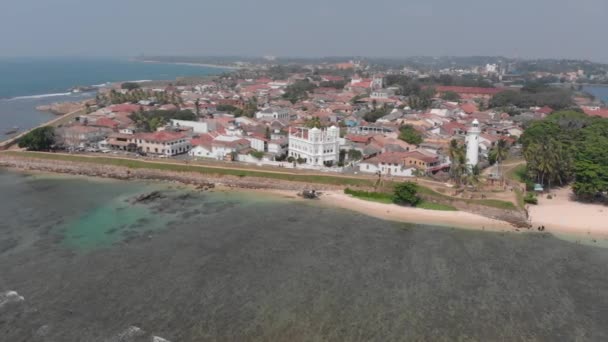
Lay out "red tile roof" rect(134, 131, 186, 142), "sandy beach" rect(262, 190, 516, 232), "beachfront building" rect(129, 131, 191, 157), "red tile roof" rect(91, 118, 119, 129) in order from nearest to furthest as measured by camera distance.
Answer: "sandy beach" rect(262, 190, 516, 232), "beachfront building" rect(129, 131, 191, 157), "red tile roof" rect(134, 131, 186, 142), "red tile roof" rect(91, 118, 119, 129)

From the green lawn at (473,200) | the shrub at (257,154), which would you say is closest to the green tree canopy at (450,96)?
the shrub at (257,154)

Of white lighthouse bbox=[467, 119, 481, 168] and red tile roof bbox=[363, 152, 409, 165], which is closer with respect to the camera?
white lighthouse bbox=[467, 119, 481, 168]

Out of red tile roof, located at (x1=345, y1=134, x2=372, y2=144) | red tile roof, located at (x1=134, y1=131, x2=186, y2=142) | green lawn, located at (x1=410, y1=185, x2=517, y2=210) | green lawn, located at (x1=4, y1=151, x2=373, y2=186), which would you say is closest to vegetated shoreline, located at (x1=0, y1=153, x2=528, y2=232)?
green lawn, located at (x1=4, y1=151, x2=373, y2=186)

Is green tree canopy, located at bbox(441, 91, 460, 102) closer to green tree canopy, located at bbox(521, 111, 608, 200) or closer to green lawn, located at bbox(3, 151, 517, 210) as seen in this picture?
green tree canopy, located at bbox(521, 111, 608, 200)

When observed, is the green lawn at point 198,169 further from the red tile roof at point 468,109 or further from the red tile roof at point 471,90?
the red tile roof at point 471,90

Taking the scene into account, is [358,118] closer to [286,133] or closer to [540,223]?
[286,133]
